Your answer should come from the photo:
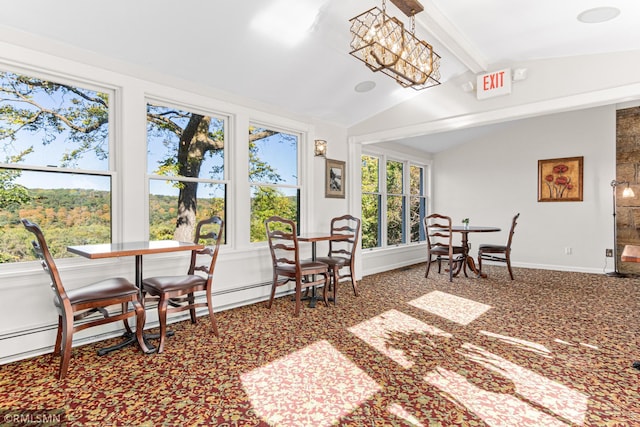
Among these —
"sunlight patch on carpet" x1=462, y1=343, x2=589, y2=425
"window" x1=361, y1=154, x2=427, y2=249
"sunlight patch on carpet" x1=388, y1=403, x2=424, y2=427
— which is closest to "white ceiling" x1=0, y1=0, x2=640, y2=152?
"window" x1=361, y1=154, x2=427, y2=249

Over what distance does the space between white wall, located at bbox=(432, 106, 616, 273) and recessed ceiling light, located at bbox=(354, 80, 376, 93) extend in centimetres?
383

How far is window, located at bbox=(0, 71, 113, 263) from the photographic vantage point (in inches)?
99.4

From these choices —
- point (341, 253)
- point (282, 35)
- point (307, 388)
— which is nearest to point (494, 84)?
point (282, 35)

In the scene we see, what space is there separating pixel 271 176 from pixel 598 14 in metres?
3.51

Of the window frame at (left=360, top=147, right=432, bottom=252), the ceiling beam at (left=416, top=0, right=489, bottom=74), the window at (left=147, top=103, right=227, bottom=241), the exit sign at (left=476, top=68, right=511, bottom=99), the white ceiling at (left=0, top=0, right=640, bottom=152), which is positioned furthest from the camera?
the window frame at (left=360, top=147, right=432, bottom=252)

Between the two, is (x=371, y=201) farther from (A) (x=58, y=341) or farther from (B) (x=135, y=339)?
(A) (x=58, y=341)

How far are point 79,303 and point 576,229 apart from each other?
7.21 m

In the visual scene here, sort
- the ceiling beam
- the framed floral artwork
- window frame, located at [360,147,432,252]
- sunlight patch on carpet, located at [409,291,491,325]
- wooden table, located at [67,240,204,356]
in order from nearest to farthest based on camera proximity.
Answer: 1. wooden table, located at [67,240,204,356]
2. the ceiling beam
3. sunlight patch on carpet, located at [409,291,491,325]
4. the framed floral artwork
5. window frame, located at [360,147,432,252]

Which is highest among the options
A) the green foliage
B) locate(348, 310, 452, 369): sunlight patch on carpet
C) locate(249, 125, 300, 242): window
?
locate(249, 125, 300, 242): window

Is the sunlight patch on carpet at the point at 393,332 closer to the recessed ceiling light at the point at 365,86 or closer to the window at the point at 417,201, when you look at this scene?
the recessed ceiling light at the point at 365,86

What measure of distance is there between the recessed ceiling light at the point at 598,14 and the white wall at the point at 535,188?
358cm

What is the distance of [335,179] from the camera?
196 inches

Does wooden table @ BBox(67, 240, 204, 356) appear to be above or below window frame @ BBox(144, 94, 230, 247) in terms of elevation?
below

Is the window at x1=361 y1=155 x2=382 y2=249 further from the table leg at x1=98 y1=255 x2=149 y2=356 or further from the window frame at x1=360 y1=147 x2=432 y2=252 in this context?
the table leg at x1=98 y1=255 x2=149 y2=356
